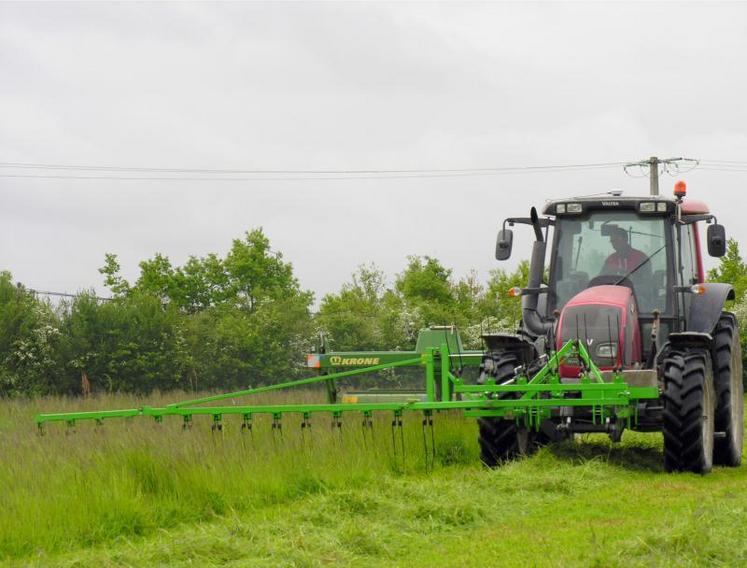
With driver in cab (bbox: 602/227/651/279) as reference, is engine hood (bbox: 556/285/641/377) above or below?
below

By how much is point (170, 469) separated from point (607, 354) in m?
4.11

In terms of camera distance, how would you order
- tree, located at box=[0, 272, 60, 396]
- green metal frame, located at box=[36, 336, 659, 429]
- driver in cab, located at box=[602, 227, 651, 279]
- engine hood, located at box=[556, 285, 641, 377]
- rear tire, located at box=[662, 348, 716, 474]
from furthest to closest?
tree, located at box=[0, 272, 60, 396] < driver in cab, located at box=[602, 227, 651, 279] < engine hood, located at box=[556, 285, 641, 377] < rear tire, located at box=[662, 348, 716, 474] < green metal frame, located at box=[36, 336, 659, 429]

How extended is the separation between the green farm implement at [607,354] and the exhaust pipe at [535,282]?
12 mm

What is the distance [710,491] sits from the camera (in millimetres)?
8828

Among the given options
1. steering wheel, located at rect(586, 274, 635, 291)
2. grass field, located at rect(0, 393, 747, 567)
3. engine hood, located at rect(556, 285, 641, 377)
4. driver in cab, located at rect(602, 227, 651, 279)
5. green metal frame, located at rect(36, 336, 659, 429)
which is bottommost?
grass field, located at rect(0, 393, 747, 567)

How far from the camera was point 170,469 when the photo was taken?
875 centimetres

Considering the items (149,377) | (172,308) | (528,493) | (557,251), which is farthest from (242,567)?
(172,308)

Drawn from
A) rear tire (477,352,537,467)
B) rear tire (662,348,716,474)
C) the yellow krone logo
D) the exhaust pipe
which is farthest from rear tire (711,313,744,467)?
the yellow krone logo

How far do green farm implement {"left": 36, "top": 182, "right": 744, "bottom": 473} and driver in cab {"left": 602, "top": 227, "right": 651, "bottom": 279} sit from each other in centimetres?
1

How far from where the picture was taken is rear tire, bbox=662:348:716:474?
9805mm

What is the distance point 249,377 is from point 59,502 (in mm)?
18113

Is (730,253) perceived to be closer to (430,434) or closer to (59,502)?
(430,434)

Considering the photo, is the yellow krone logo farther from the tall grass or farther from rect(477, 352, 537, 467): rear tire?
rect(477, 352, 537, 467): rear tire

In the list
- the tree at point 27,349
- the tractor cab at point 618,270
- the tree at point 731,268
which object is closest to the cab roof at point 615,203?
the tractor cab at point 618,270
